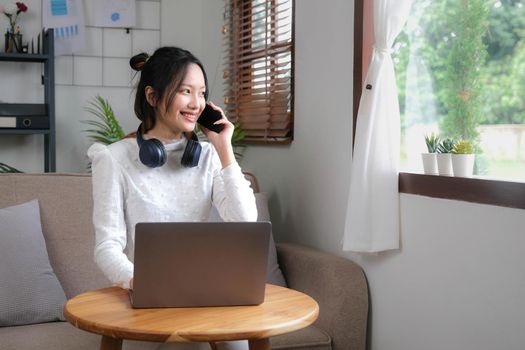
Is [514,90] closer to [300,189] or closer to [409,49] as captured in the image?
[409,49]

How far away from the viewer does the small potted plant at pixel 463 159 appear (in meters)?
1.99

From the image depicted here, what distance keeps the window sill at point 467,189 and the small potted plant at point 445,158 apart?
41 millimetres

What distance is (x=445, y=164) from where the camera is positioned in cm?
206

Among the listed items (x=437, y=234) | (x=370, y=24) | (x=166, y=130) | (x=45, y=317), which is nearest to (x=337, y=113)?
(x=370, y=24)

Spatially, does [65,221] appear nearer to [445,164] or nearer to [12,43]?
[445,164]

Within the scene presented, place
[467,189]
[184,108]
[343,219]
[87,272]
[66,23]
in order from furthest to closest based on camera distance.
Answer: [66,23] → [343,219] → [87,272] → [467,189] → [184,108]

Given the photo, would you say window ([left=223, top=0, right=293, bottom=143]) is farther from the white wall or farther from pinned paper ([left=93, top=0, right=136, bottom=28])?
pinned paper ([left=93, top=0, right=136, bottom=28])

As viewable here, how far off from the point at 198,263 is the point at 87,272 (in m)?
1.21

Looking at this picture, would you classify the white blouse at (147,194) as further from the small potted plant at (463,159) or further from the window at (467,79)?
the window at (467,79)

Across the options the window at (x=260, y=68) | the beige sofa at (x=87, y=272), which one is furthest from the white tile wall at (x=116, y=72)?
the beige sofa at (x=87, y=272)

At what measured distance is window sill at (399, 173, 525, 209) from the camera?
67.7 inches

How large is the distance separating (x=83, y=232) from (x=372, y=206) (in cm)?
103

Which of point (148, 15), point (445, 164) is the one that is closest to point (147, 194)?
point (445, 164)

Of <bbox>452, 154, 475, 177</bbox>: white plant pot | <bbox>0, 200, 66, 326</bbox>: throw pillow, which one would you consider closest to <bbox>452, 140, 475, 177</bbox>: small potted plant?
<bbox>452, 154, 475, 177</bbox>: white plant pot
